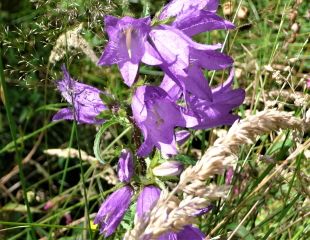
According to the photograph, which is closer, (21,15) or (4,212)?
(4,212)

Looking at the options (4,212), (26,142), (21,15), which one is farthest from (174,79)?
(21,15)

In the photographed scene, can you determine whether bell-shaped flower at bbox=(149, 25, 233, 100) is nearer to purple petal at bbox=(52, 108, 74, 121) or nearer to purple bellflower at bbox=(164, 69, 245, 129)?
purple bellflower at bbox=(164, 69, 245, 129)

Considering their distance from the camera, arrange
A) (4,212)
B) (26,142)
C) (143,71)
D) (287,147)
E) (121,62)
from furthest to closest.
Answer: (26,142) < (4,212) < (287,147) < (143,71) < (121,62)

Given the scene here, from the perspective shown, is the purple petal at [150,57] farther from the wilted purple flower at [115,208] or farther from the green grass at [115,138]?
the wilted purple flower at [115,208]

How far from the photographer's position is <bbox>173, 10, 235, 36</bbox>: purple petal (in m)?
1.24

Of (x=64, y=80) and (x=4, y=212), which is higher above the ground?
(x=64, y=80)

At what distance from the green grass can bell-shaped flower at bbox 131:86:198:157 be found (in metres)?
0.10

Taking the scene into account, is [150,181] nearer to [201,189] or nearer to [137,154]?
[137,154]

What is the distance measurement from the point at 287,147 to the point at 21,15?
5.64 ft

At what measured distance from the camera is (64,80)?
53.1 inches

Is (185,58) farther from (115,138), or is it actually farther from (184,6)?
(115,138)

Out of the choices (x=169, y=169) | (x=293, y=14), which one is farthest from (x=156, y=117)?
(x=293, y=14)

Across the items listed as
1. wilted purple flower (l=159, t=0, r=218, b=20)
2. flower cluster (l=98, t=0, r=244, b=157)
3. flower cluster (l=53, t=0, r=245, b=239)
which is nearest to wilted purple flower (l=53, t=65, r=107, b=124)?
flower cluster (l=53, t=0, r=245, b=239)

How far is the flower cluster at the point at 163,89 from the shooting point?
3.98 ft
